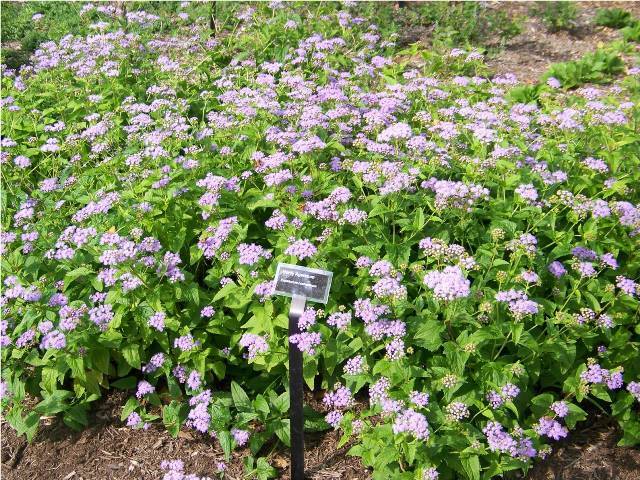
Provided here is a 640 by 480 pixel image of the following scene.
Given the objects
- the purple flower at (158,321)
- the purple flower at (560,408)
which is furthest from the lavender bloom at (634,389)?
the purple flower at (158,321)

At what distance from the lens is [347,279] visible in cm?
445

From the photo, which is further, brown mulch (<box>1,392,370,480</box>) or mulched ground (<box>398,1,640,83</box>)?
mulched ground (<box>398,1,640,83</box>)

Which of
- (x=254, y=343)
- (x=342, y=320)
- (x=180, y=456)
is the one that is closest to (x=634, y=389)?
(x=342, y=320)

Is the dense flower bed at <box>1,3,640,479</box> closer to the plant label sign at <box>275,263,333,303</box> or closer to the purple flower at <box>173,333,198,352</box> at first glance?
the purple flower at <box>173,333,198,352</box>

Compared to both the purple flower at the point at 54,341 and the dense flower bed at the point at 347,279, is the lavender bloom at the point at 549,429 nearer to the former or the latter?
the dense flower bed at the point at 347,279

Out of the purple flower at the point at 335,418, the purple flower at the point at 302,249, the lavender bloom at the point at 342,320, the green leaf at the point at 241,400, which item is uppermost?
the purple flower at the point at 302,249

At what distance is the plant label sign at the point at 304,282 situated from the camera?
3521 millimetres

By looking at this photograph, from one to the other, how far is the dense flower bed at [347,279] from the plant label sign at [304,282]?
0.98 feet

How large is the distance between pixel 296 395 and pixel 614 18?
9897 mm

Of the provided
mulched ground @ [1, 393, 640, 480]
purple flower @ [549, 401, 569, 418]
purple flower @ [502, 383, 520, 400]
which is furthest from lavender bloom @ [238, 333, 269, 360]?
purple flower @ [549, 401, 569, 418]

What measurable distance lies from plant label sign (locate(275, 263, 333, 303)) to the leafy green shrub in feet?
31.3

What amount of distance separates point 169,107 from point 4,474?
3453mm

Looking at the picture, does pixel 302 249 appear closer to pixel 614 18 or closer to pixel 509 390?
pixel 509 390

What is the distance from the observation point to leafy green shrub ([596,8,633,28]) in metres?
10.7
